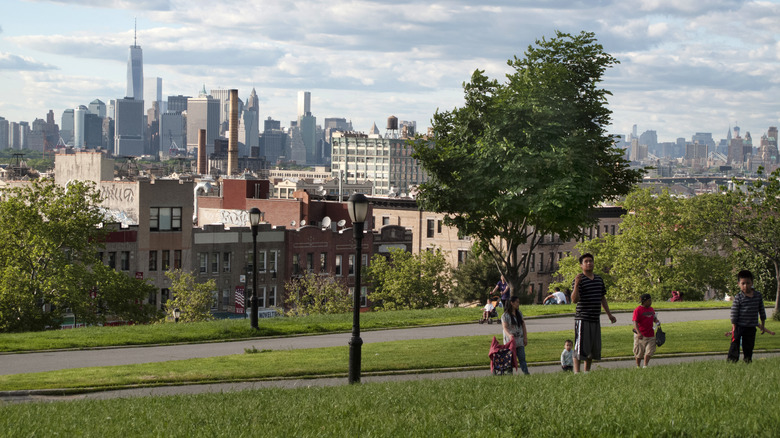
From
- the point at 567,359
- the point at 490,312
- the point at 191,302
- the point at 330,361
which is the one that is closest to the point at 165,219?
the point at 191,302

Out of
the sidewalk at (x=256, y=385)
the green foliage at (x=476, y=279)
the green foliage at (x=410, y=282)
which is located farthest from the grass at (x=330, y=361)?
the green foliage at (x=476, y=279)

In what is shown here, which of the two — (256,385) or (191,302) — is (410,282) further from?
(256,385)

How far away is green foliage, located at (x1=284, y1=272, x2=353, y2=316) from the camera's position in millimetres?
63281

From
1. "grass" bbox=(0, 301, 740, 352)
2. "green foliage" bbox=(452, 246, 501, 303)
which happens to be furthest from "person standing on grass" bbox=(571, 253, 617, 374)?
"green foliage" bbox=(452, 246, 501, 303)

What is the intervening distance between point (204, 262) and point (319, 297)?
1048 centimetres

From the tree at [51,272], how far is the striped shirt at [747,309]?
29919mm

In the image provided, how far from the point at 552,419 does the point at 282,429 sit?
2942 mm

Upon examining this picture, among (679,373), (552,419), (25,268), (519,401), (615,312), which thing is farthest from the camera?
(25,268)

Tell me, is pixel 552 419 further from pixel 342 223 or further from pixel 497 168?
pixel 342 223

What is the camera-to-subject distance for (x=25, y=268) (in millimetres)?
40594

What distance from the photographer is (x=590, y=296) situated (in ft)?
51.6

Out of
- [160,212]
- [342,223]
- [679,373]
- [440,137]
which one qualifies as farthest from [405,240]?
[679,373]

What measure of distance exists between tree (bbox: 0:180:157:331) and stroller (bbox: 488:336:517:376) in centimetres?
2611

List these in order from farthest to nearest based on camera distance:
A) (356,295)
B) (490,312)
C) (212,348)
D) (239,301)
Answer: (239,301) < (490,312) < (212,348) < (356,295)
